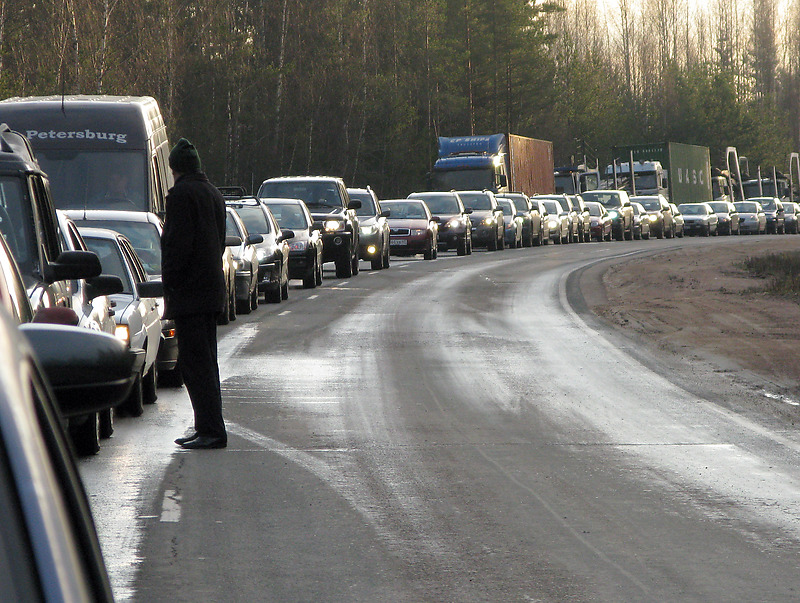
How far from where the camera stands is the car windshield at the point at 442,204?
43.2 metres

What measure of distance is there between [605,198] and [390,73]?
18.0 metres

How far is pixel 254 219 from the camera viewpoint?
23266 millimetres

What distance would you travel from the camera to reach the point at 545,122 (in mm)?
100562

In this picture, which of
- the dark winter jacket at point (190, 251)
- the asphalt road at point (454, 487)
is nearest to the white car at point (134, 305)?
the asphalt road at point (454, 487)

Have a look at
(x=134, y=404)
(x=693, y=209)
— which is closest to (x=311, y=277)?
(x=134, y=404)

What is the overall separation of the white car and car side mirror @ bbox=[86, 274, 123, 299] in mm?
603

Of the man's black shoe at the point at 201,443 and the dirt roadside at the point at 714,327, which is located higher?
the man's black shoe at the point at 201,443

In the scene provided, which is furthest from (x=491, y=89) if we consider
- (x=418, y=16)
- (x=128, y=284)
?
(x=128, y=284)

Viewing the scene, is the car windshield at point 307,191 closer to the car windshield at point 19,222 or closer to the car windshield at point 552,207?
the car windshield at point 19,222

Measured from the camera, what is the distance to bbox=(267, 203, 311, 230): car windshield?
26.1 metres

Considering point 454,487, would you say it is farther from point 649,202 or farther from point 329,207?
point 649,202

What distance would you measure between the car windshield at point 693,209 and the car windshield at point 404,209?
29084mm

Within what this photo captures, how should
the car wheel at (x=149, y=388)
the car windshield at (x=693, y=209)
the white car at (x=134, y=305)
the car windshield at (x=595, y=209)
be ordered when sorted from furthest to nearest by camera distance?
the car windshield at (x=693, y=209)
the car windshield at (x=595, y=209)
the car wheel at (x=149, y=388)
the white car at (x=134, y=305)

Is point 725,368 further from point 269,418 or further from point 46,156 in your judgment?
point 46,156
